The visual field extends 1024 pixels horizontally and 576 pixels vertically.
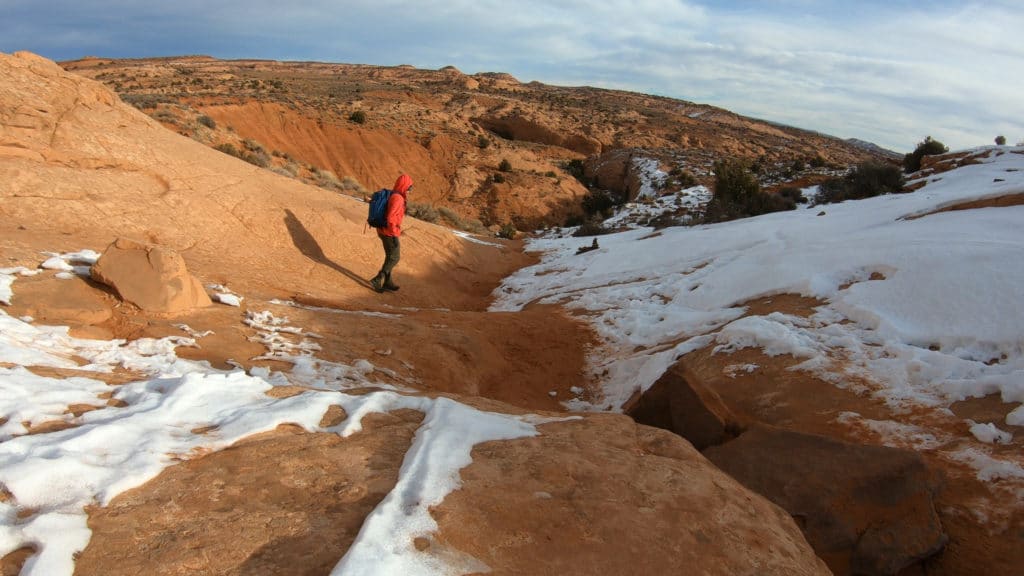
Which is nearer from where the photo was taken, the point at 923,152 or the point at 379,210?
the point at 379,210

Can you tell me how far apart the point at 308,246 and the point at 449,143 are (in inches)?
940

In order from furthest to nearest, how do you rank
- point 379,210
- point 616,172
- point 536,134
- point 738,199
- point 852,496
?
point 536,134
point 616,172
point 738,199
point 379,210
point 852,496

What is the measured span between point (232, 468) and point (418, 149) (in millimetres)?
30306

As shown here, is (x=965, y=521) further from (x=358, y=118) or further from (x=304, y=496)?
(x=358, y=118)

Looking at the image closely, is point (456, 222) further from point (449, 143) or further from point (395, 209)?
point (449, 143)

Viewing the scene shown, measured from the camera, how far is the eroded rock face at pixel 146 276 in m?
5.23

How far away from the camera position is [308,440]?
3025mm

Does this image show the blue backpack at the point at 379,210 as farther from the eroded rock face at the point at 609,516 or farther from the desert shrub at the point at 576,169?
the desert shrub at the point at 576,169

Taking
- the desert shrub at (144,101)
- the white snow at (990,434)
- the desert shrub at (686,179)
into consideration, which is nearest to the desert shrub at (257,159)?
the desert shrub at (144,101)

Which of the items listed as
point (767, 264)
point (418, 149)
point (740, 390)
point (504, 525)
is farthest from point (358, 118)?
point (504, 525)

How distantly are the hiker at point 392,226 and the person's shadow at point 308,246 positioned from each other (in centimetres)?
29

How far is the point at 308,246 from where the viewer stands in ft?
32.0

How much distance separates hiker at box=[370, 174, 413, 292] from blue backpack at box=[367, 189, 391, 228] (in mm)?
49

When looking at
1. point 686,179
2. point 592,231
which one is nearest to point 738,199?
point 592,231
